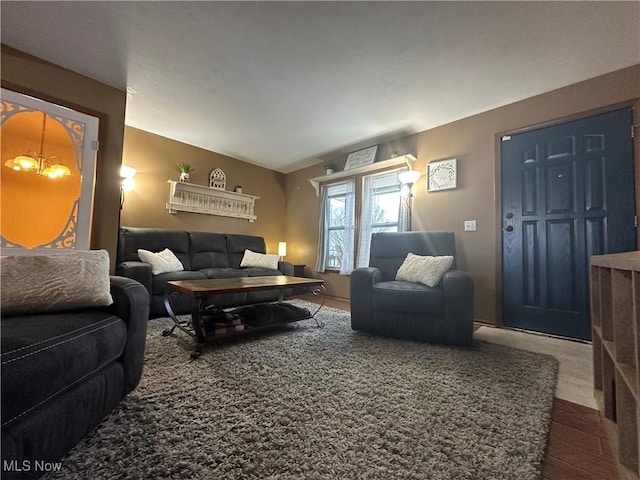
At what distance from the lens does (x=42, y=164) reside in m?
2.60

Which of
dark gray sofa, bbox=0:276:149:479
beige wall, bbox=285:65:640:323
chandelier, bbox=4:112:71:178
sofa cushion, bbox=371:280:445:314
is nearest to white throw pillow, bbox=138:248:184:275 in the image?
chandelier, bbox=4:112:71:178

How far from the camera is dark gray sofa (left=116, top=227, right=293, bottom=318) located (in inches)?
110

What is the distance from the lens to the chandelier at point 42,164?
252 cm

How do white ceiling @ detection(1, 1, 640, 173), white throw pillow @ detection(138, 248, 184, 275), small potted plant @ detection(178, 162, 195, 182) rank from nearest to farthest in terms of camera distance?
white ceiling @ detection(1, 1, 640, 173) → white throw pillow @ detection(138, 248, 184, 275) → small potted plant @ detection(178, 162, 195, 182)

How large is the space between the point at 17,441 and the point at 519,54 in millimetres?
3348

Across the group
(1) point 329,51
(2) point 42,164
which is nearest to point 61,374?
(1) point 329,51

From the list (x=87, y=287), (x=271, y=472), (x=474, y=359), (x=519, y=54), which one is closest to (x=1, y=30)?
(x=87, y=287)

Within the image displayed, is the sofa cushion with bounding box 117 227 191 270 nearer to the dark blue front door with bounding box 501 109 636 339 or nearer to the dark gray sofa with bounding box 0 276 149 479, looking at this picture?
the dark gray sofa with bounding box 0 276 149 479

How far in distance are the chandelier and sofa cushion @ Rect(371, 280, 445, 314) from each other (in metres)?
3.14

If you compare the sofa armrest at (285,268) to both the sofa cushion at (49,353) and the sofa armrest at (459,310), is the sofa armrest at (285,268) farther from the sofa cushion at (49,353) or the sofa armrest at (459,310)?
the sofa cushion at (49,353)

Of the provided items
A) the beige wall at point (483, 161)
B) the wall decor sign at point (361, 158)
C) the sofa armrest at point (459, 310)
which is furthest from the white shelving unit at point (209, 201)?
the sofa armrest at point (459, 310)

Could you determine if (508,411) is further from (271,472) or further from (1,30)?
(1,30)

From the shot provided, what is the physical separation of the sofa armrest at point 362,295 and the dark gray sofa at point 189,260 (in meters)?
1.60

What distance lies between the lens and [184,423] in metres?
1.06
